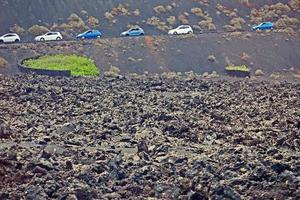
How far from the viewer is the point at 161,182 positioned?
66.8ft

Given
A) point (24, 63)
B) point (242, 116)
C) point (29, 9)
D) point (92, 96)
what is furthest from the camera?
point (29, 9)

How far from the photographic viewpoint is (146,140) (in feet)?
93.9

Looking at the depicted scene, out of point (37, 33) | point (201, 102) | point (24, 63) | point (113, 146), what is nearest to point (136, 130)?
point (113, 146)

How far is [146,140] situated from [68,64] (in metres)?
31.9

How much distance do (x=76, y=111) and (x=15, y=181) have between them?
1726 cm

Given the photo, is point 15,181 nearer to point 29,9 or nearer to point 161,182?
point 161,182

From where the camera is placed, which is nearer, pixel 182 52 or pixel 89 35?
pixel 182 52

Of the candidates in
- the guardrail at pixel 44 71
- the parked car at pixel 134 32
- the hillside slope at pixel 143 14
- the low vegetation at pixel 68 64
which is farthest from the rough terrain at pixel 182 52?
the hillside slope at pixel 143 14

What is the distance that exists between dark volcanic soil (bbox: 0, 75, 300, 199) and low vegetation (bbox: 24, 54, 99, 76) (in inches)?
227

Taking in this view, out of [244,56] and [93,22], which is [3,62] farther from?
[244,56]

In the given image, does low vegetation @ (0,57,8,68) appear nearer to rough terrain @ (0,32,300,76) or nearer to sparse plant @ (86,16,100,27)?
rough terrain @ (0,32,300,76)

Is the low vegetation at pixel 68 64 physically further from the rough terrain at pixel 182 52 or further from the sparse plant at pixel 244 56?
the sparse plant at pixel 244 56

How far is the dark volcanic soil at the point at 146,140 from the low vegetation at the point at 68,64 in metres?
5.76

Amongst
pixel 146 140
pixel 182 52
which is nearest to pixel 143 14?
pixel 182 52
